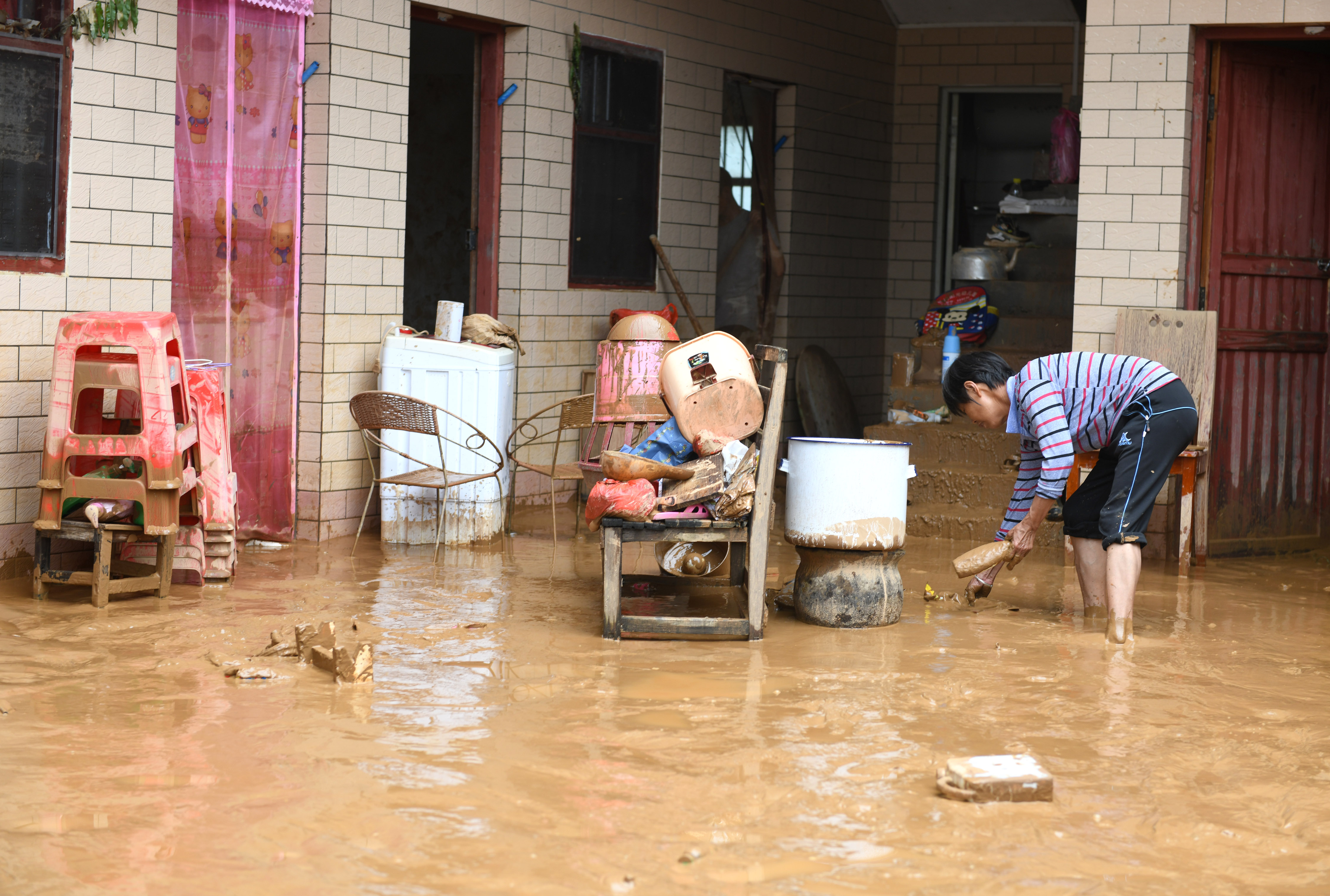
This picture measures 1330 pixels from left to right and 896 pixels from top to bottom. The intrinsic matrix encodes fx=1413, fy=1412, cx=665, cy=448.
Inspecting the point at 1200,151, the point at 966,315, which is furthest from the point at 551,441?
the point at 1200,151

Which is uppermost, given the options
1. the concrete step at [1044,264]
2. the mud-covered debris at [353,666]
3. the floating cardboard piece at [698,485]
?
the concrete step at [1044,264]

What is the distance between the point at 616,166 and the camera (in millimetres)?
9586

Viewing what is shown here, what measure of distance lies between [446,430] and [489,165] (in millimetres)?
2057

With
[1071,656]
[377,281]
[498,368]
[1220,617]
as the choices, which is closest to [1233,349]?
[1220,617]

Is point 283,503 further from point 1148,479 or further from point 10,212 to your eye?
point 1148,479

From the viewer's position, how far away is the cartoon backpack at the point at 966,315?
9867 millimetres

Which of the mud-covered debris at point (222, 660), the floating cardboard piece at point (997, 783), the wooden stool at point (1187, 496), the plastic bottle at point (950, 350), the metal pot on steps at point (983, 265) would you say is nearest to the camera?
the floating cardboard piece at point (997, 783)

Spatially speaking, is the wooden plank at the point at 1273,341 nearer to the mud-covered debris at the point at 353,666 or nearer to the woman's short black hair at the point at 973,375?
the woman's short black hair at the point at 973,375

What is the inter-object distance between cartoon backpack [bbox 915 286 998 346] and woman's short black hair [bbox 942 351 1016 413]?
4228 millimetres

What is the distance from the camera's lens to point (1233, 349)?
7902mm

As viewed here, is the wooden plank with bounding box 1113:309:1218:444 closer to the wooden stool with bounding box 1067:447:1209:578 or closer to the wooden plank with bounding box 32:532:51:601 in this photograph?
the wooden stool with bounding box 1067:447:1209:578

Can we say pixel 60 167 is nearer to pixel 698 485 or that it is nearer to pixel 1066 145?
pixel 698 485

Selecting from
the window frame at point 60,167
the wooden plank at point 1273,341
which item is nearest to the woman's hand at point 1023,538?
the wooden plank at point 1273,341

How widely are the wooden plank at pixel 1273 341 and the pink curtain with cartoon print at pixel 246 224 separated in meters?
5.14
